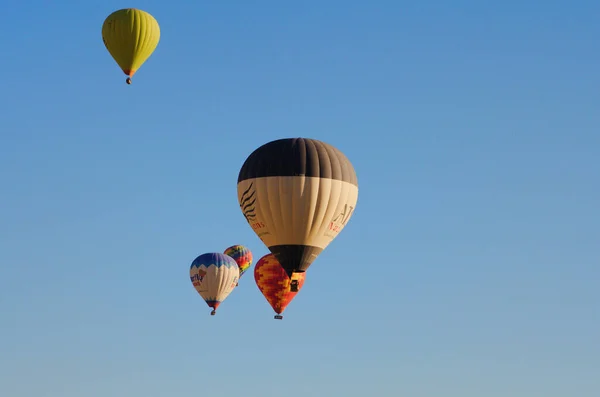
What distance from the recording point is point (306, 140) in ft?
202

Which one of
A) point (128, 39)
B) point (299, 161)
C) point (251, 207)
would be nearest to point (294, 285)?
point (251, 207)

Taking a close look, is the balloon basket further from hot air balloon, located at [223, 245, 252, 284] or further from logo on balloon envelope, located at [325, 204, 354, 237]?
hot air balloon, located at [223, 245, 252, 284]

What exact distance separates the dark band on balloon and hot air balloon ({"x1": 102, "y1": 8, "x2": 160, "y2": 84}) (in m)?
10.7

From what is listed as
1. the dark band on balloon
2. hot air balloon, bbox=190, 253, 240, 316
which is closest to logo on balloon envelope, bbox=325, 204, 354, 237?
the dark band on balloon

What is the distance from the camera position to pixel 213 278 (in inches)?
3265

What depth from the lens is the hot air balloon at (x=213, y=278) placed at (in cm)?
8294

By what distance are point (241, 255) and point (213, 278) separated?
7774 millimetres

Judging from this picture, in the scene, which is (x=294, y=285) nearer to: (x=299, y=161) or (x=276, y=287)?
(x=299, y=161)

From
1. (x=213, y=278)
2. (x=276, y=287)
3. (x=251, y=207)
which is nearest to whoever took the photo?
(x=251, y=207)

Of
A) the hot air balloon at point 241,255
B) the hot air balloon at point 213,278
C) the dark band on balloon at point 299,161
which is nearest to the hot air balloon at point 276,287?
the hot air balloon at point 213,278

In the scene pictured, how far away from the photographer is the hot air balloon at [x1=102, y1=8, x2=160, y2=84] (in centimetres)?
6988

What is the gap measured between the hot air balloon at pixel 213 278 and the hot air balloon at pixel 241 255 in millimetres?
5588

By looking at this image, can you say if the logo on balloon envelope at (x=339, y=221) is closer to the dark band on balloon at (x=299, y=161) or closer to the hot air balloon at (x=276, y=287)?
the dark band on balloon at (x=299, y=161)

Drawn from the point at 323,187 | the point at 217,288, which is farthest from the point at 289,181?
the point at 217,288
